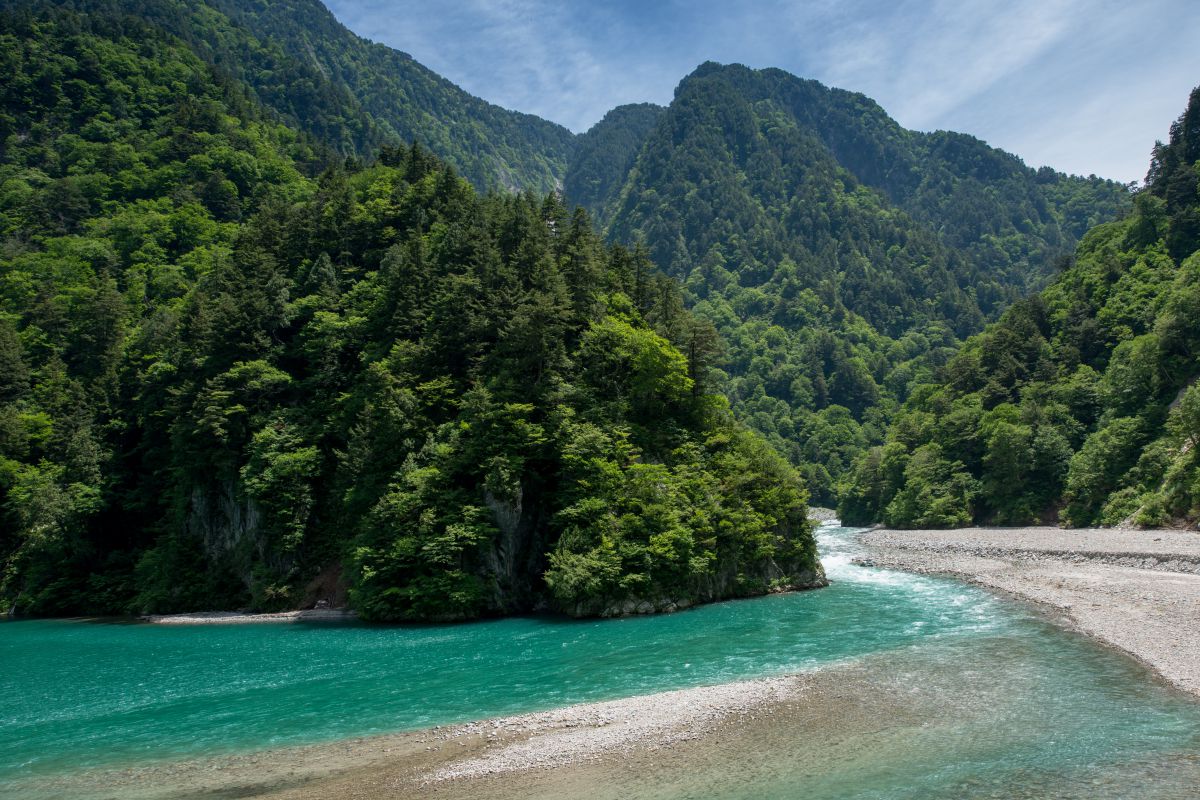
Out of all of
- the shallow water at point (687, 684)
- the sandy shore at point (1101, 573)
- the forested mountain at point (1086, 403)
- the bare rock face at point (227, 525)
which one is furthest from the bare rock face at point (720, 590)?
the forested mountain at point (1086, 403)

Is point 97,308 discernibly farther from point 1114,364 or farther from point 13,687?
point 1114,364

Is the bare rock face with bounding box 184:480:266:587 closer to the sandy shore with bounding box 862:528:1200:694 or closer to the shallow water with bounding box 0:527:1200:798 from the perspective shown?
the shallow water with bounding box 0:527:1200:798

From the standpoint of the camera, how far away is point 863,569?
57969 mm

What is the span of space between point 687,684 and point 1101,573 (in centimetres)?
3387

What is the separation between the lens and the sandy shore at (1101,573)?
90.5 ft

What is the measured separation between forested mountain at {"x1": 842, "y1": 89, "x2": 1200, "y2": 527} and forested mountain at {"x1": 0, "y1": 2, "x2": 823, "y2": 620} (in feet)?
130

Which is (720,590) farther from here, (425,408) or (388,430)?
(388,430)

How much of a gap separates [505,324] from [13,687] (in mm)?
33079

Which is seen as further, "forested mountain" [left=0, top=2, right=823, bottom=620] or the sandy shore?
"forested mountain" [left=0, top=2, right=823, bottom=620]

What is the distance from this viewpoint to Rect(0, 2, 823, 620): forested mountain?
42.6 metres

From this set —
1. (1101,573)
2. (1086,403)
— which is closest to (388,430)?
(1101,573)

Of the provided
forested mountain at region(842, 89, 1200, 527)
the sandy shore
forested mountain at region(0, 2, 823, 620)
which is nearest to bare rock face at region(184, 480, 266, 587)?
forested mountain at region(0, 2, 823, 620)

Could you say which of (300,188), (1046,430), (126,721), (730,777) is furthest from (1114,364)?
(300,188)

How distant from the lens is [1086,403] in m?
82.6
